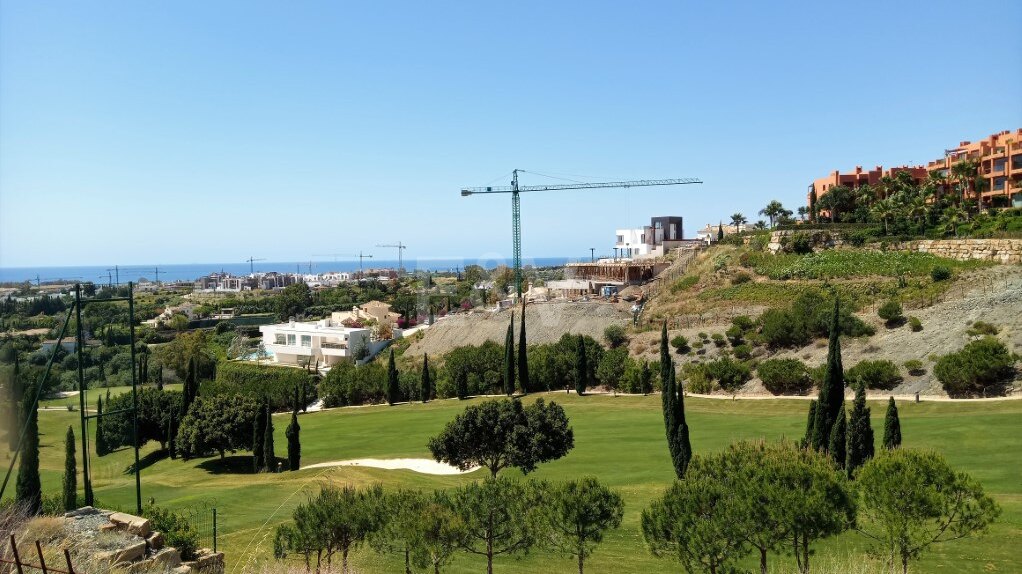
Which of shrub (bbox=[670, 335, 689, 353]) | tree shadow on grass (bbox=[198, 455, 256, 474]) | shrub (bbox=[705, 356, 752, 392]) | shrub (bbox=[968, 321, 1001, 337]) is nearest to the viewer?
tree shadow on grass (bbox=[198, 455, 256, 474])

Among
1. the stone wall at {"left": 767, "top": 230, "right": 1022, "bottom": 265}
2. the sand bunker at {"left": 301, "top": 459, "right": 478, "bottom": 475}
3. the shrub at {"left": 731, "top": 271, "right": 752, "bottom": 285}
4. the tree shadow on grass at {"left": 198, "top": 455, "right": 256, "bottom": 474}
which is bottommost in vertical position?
the tree shadow on grass at {"left": 198, "top": 455, "right": 256, "bottom": 474}

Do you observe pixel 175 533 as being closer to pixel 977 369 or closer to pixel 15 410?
pixel 15 410

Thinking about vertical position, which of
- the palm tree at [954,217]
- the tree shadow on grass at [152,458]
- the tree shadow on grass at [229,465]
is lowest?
the tree shadow on grass at [152,458]

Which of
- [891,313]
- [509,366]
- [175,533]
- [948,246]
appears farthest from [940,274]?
[175,533]

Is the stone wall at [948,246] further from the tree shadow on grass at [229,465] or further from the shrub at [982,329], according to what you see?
the tree shadow on grass at [229,465]

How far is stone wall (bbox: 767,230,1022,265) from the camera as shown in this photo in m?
57.7

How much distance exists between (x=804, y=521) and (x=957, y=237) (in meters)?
60.4

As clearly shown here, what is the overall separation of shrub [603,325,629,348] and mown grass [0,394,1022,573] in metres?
12.1

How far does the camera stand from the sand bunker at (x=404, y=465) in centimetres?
3534

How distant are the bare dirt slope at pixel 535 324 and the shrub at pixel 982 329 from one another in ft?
101

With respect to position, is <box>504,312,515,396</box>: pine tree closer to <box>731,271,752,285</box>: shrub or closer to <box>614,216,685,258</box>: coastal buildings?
<box>731,271,752,285</box>: shrub

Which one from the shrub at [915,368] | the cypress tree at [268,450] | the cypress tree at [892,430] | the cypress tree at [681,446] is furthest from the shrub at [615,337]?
the cypress tree at [892,430]

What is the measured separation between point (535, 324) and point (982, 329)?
1672 inches

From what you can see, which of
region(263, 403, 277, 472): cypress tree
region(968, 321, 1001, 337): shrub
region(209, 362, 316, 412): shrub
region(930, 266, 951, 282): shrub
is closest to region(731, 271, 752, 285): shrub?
region(930, 266, 951, 282): shrub
